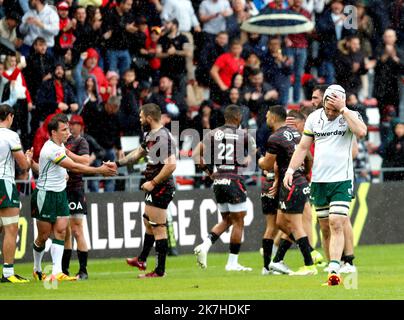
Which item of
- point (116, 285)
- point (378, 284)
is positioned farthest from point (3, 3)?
point (378, 284)

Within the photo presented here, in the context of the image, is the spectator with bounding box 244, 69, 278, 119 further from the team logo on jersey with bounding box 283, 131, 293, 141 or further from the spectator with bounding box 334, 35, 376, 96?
the team logo on jersey with bounding box 283, 131, 293, 141

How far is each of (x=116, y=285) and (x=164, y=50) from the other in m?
12.4

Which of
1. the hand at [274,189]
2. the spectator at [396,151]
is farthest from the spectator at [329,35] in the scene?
the hand at [274,189]

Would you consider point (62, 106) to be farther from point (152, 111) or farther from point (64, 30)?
point (152, 111)

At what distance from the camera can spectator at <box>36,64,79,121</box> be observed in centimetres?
2514

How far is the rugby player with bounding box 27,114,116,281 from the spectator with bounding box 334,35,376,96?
13235mm

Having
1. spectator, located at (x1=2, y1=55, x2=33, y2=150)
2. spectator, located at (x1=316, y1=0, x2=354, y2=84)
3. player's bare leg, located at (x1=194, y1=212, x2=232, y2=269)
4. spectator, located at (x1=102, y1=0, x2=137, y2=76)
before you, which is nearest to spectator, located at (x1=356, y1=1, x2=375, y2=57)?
spectator, located at (x1=316, y1=0, x2=354, y2=84)

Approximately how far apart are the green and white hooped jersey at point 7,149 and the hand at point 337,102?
5024 mm

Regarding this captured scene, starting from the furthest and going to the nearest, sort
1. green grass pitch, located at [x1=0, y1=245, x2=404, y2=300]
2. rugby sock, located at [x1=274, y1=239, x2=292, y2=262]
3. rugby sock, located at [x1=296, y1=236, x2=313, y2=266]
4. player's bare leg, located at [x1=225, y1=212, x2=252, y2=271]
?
player's bare leg, located at [x1=225, y1=212, x2=252, y2=271] → rugby sock, located at [x1=274, y1=239, x2=292, y2=262] → rugby sock, located at [x1=296, y1=236, x2=313, y2=266] → green grass pitch, located at [x1=0, y1=245, x2=404, y2=300]

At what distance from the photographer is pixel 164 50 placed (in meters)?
28.5

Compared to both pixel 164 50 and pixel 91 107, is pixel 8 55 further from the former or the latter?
pixel 164 50

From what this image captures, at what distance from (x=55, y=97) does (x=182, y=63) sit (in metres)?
4.39

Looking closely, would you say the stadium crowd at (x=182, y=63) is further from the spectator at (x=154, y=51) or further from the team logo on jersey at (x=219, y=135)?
the team logo on jersey at (x=219, y=135)

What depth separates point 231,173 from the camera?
65.2 feet
